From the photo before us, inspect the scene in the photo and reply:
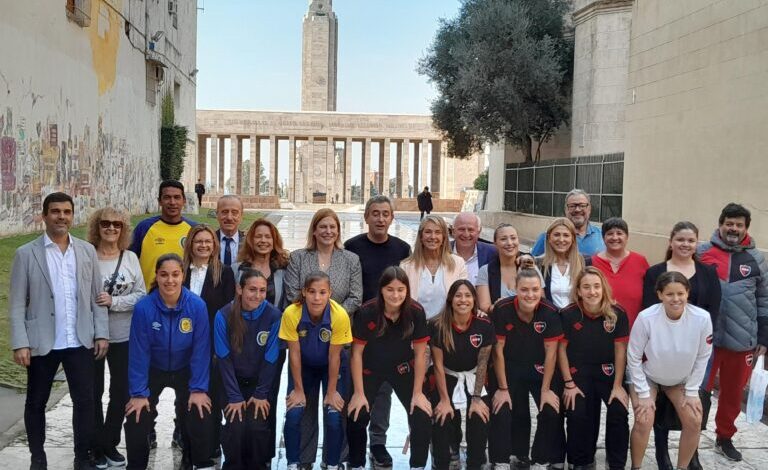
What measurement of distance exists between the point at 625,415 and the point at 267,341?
2275mm

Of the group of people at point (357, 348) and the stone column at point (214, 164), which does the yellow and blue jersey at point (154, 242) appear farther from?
the stone column at point (214, 164)

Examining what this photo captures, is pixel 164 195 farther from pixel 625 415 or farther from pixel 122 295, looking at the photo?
pixel 625 415

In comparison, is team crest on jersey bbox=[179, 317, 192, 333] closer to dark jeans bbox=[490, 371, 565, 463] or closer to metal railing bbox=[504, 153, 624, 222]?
dark jeans bbox=[490, 371, 565, 463]

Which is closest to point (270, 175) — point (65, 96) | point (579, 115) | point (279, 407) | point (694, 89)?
point (579, 115)

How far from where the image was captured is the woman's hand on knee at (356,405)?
480 centimetres

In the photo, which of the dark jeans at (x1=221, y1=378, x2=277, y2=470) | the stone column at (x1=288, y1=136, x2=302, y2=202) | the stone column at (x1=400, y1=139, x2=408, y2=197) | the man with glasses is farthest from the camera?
the stone column at (x1=400, y1=139, x2=408, y2=197)

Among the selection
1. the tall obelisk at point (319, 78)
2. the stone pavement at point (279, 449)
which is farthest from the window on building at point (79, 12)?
the tall obelisk at point (319, 78)

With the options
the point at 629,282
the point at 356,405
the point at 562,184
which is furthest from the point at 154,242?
the point at 562,184

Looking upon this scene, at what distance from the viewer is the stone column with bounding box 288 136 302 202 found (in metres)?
57.2

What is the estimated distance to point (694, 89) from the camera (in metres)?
11.9

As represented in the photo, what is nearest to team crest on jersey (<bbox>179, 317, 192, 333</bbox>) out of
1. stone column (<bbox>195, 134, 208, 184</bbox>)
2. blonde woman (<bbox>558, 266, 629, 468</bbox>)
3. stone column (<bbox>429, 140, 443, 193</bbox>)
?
blonde woman (<bbox>558, 266, 629, 468</bbox>)

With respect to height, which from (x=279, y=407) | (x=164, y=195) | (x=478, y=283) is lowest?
(x=279, y=407)

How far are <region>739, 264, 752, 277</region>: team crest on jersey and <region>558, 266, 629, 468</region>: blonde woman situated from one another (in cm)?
105

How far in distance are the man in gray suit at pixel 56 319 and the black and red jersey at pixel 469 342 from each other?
2131mm
